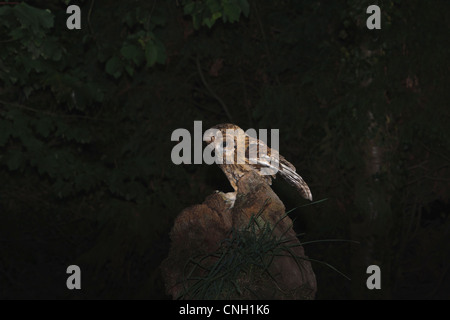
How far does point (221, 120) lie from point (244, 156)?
13.3 feet

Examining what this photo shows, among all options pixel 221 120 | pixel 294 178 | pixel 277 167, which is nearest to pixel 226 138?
pixel 277 167

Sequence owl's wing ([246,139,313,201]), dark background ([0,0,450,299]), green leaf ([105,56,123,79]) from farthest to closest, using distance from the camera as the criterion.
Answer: dark background ([0,0,450,299]) < green leaf ([105,56,123,79]) < owl's wing ([246,139,313,201])

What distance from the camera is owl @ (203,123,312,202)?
3.65 m

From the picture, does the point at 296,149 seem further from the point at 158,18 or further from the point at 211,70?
the point at 158,18

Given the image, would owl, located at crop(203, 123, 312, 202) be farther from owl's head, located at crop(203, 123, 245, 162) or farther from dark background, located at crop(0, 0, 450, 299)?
dark background, located at crop(0, 0, 450, 299)

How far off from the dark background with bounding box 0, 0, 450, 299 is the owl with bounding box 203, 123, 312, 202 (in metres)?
1.32

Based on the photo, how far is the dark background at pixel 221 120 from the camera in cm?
591

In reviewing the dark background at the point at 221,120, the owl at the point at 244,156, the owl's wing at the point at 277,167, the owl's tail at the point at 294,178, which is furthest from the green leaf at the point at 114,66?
the owl's tail at the point at 294,178

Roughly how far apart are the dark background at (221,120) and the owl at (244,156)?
1.32 metres

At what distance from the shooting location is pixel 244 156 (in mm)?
3699

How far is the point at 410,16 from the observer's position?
6.21m

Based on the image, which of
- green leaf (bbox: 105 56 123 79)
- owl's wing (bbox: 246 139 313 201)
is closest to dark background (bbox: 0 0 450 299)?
green leaf (bbox: 105 56 123 79)

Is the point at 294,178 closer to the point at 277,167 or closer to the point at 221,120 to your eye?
the point at 277,167
